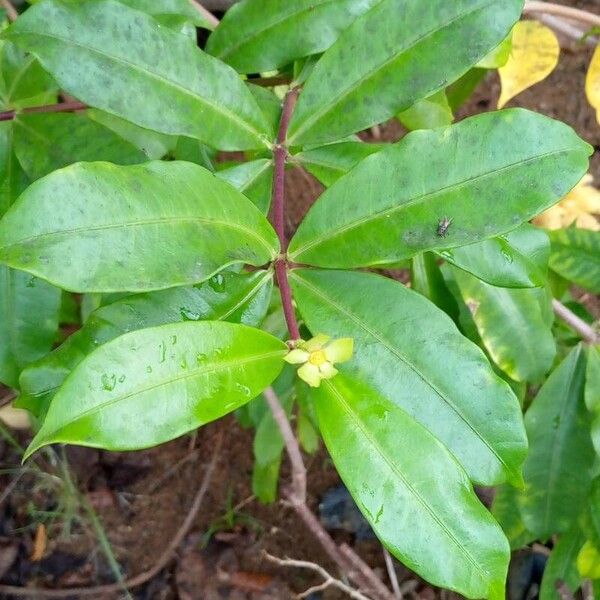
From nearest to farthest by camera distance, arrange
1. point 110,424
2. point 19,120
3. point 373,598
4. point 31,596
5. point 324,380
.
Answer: point 110,424
point 324,380
point 19,120
point 373,598
point 31,596

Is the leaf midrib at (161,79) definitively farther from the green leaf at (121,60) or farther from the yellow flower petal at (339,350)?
the yellow flower petal at (339,350)

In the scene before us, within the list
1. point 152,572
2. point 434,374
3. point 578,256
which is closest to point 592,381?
point 578,256

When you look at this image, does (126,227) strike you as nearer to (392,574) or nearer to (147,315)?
(147,315)

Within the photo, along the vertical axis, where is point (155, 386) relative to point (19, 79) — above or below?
below

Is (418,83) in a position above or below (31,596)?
above

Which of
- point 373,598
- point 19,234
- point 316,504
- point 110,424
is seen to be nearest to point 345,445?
point 110,424

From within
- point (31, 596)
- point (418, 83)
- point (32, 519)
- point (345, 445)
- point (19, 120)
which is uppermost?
point (418, 83)

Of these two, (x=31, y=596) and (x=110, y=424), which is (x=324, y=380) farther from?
(x=31, y=596)

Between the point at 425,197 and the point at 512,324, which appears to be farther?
the point at 512,324
